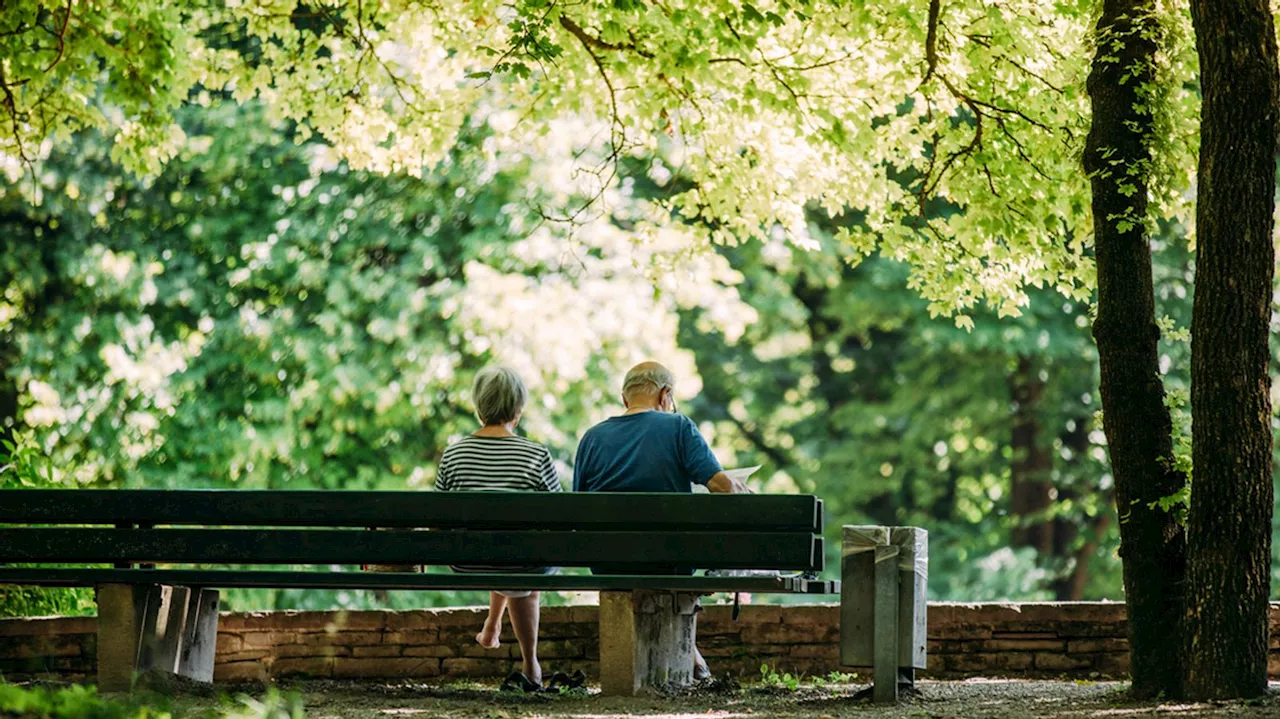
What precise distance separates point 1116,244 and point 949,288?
2228mm

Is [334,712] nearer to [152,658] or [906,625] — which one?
[152,658]

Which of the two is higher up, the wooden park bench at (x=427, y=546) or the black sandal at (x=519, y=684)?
the wooden park bench at (x=427, y=546)

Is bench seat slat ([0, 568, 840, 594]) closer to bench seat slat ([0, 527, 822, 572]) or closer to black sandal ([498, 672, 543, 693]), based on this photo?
bench seat slat ([0, 527, 822, 572])

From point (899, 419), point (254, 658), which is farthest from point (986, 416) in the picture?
point (254, 658)

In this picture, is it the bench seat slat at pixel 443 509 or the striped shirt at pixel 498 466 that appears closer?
the bench seat slat at pixel 443 509

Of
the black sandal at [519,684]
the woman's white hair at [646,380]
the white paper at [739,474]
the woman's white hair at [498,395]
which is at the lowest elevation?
the black sandal at [519,684]

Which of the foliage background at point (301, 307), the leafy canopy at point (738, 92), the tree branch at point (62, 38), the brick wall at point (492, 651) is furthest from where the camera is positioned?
the foliage background at point (301, 307)

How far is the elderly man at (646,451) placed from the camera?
6664 mm

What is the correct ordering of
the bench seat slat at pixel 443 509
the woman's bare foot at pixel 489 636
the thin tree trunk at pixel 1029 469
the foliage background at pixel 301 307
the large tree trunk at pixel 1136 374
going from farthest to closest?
the thin tree trunk at pixel 1029 469 → the foliage background at pixel 301 307 → the woman's bare foot at pixel 489 636 → the large tree trunk at pixel 1136 374 → the bench seat slat at pixel 443 509

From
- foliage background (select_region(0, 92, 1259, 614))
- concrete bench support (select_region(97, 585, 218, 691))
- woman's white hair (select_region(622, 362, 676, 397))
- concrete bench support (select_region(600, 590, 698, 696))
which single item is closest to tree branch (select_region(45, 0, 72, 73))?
concrete bench support (select_region(97, 585, 218, 691))

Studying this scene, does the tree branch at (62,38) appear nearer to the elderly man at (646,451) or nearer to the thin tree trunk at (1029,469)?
the elderly man at (646,451)

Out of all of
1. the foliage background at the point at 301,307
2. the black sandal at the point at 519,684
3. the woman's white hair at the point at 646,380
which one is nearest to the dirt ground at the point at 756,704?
the black sandal at the point at 519,684

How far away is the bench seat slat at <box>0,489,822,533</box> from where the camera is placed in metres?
5.84

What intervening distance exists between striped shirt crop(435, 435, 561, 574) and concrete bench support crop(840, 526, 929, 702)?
138 centimetres
